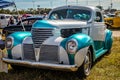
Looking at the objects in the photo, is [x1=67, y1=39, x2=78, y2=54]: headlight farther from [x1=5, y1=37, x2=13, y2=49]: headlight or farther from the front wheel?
[x1=5, y1=37, x2=13, y2=49]: headlight

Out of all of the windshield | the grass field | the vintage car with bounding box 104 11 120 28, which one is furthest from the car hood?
the vintage car with bounding box 104 11 120 28

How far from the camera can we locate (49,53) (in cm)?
622

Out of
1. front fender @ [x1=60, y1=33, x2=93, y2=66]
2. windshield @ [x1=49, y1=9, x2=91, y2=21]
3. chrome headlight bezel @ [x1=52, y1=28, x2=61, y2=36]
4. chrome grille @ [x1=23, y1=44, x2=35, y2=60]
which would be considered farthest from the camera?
windshield @ [x1=49, y1=9, x2=91, y2=21]

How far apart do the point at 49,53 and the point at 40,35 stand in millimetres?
488

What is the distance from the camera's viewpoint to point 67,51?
19.8 feet

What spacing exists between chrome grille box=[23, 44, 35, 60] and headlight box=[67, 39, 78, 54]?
3.15ft

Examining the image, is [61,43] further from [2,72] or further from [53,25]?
[2,72]

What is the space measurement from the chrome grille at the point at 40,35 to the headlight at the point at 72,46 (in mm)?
541

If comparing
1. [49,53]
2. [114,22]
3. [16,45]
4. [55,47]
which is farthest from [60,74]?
[114,22]

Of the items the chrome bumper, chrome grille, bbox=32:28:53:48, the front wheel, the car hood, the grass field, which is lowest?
the grass field

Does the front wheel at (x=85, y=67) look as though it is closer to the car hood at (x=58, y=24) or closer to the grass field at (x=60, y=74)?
the grass field at (x=60, y=74)

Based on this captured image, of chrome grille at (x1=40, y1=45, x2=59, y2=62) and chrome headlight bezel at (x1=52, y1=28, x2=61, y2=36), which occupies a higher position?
chrome headlight bezel at (x1=52, y1=28, x2=61, y2=36)

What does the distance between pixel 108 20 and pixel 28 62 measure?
60.5ft

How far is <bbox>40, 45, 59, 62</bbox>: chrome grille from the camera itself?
20.2ft
